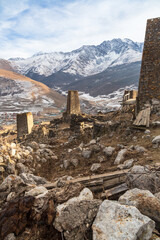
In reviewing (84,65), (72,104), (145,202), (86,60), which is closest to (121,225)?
(145,202)

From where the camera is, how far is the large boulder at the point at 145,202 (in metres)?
1.30

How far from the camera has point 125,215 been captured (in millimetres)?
1229

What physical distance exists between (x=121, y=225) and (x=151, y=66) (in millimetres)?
5475

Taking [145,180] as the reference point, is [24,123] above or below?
below

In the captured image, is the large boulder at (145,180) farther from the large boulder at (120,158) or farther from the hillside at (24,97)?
the hillside at (24,97)

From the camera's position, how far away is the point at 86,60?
155 m

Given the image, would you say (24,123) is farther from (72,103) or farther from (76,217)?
(76,217)

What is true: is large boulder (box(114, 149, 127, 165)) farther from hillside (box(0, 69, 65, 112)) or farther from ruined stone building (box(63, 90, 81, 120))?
hillside (box(0, 69, 65, 112))

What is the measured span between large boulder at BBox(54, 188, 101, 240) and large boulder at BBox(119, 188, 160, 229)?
0.95ft

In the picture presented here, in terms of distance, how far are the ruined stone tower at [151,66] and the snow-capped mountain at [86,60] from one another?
435 feet

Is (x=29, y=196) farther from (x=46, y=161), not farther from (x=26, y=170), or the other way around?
(x=46, y=161)

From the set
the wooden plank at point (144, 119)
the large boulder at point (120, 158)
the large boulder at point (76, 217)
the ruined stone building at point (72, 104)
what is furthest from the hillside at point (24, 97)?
the large boulder at point (76, 217)

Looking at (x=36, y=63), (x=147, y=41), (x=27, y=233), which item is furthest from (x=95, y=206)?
(x=36, y=63)

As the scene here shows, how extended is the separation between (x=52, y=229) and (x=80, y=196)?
1.36 feet
